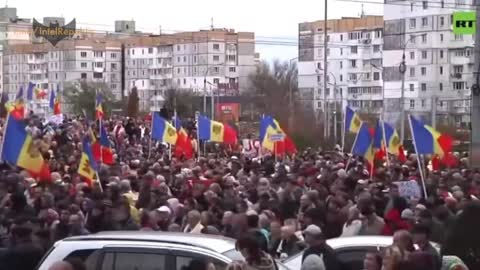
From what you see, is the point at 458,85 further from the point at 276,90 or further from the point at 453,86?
the point at 276,90

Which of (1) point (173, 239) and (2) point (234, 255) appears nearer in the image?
(1) point (173, 239)

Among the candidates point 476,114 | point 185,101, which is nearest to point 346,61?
point 185,101

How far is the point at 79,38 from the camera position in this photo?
158 m

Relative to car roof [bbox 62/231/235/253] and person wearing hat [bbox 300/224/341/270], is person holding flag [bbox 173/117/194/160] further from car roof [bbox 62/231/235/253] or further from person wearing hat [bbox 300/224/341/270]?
car roof [bbox 62/231/235/253]

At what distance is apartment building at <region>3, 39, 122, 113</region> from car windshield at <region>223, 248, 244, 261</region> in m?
154

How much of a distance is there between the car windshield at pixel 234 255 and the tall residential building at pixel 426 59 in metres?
71.0

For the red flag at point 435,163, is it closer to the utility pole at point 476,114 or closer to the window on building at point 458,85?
the utility pole at point 476,114

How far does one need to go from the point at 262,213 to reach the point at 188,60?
146m

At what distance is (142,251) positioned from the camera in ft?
33.3

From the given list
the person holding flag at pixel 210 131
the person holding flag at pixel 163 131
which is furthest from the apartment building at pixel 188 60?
the person holding flag at pixel 163 131

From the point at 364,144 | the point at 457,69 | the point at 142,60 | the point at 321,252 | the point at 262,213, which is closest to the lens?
the point at 321,252

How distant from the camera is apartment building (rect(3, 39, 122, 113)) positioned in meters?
165

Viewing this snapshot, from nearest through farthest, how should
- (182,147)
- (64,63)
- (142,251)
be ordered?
(142,251), (182,147), (64,63)

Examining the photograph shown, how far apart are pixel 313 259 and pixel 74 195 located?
7.37m
